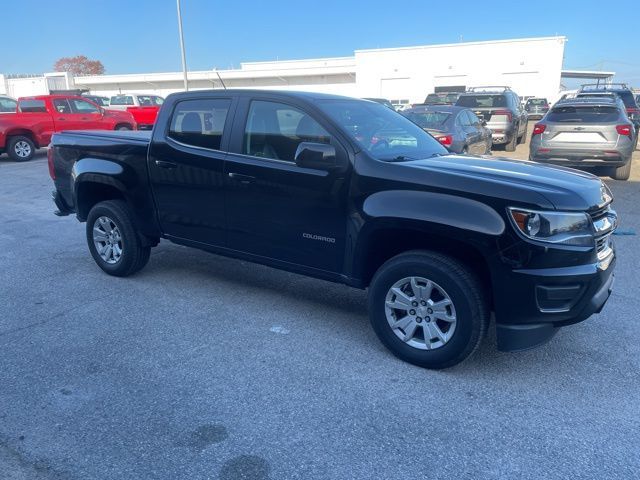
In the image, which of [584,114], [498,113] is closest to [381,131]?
[584,114]

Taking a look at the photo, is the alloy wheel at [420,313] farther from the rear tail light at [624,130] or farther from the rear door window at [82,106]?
the rear door window at [82,106]

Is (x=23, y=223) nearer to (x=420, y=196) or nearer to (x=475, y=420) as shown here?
(x=420, y=196)

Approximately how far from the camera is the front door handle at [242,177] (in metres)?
4.24

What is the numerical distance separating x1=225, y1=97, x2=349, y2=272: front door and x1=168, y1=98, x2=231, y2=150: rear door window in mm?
219

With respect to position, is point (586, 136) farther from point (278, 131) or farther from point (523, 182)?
point (278, 131)

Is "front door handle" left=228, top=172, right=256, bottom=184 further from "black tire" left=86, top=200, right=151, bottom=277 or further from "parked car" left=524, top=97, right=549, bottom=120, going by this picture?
"parked car" left=524, top=97, right=549, bottom=120

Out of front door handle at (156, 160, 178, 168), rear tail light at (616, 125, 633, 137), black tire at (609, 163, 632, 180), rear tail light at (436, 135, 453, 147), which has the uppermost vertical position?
front door handle at (156, 160, 178, 168)

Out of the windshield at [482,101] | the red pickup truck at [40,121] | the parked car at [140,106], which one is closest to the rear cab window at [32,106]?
the red pickup truck at [40,121]

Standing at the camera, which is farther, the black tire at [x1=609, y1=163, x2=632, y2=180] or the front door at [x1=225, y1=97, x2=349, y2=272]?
the black tire at [x1=609, y1=163, x2=632, y2=180]

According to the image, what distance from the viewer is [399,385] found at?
343cm

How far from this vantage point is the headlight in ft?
10.4

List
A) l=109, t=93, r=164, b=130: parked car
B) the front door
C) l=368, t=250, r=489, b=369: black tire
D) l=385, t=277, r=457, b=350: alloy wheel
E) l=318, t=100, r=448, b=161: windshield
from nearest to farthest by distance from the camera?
l=368, t=250, r=489, b=369: black tire → l=385, t=277, r=457, b=350: alloy wheel → the front door → l=318, t=100, r=448, b=161: windshield → l=109, t=93, r=164, b=130: parked car

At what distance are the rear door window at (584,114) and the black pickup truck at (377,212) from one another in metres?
6.71

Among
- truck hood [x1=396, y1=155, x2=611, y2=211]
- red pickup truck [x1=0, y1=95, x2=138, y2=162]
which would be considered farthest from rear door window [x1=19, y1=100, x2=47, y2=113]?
truck hood [x1=396, y1=155, x2=611, y2=211]
